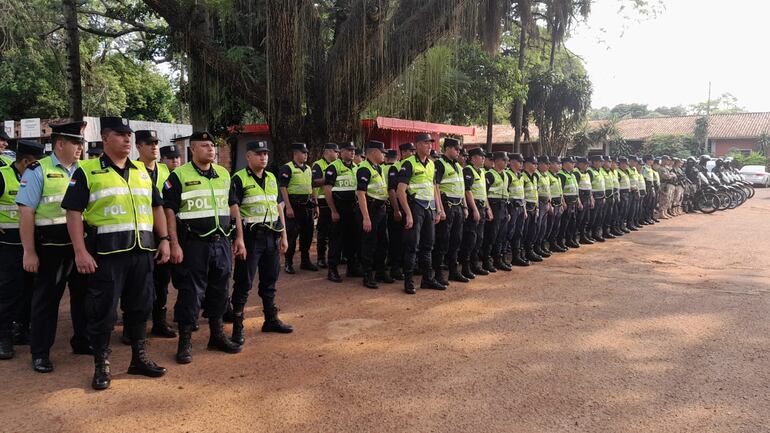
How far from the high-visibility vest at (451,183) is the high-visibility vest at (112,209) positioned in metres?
4.00

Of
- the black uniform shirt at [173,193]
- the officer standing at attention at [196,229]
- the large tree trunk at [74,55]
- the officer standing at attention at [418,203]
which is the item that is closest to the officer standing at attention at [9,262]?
the black uniform shirt at [173,193]

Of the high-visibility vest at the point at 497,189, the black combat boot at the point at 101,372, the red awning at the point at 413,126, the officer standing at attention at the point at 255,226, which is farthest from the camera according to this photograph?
the red awning at the point at 413,126

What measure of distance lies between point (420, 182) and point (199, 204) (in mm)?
2987

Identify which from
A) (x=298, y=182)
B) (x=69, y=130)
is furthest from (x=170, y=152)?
(x=298, y=182)

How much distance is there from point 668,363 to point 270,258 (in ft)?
11.1

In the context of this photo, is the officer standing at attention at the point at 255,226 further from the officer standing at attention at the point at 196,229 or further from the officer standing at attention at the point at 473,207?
the officer standing at attention at the point at 473,207

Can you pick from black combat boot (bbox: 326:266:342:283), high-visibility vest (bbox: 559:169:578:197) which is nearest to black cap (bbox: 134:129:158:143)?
black combat boot (bbox: 326:266:342:283)

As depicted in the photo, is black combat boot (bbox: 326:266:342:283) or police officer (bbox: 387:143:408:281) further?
black combat boot (bbox: 326:266:342:283)

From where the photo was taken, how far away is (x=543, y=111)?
70.2ft

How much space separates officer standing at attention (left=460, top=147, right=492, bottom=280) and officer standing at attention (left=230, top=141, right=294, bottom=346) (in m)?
3.17

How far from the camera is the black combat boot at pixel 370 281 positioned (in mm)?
6762

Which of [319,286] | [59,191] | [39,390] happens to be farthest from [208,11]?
[39,390]

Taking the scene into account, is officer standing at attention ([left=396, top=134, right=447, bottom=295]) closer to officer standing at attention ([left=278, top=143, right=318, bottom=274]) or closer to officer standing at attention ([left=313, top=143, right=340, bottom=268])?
officer standing at attention ([left=313, top=143, right=340, bottom=268])

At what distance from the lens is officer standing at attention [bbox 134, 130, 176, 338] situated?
452cm
